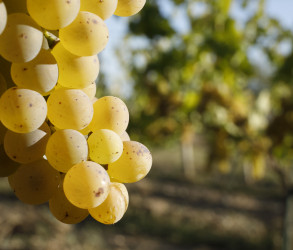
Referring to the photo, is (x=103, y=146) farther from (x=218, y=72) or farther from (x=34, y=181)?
(x=218, y=72)

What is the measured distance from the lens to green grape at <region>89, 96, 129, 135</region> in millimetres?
512

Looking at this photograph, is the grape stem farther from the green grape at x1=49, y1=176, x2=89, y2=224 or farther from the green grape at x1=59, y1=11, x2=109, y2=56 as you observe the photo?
the green grape at x1=49, y1=176, x2=89, y2=224

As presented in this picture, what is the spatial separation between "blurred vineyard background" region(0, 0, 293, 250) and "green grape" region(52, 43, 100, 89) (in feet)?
4.50

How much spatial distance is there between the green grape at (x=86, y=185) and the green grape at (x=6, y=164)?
9cm

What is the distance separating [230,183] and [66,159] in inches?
298

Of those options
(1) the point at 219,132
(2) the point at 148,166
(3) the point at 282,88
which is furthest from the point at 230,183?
(2) the point at 148,166

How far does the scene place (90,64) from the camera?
1.57 feet

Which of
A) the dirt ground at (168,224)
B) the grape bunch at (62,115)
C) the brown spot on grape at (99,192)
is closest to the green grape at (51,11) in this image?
the grape bunch at (62,115)

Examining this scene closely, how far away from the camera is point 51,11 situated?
409mm

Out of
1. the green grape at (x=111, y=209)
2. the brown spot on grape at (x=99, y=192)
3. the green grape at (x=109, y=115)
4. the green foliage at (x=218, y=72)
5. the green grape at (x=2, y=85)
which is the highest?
the green grape at (x=2, y=85)

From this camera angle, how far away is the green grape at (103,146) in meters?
0.48

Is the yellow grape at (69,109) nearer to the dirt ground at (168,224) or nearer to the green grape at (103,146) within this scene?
the green grape at (103,146)

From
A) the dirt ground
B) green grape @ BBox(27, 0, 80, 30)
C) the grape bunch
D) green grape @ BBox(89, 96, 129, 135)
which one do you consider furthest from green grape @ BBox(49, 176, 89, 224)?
the dirt ground

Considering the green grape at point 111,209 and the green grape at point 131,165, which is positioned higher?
the green grape at point 131,165
